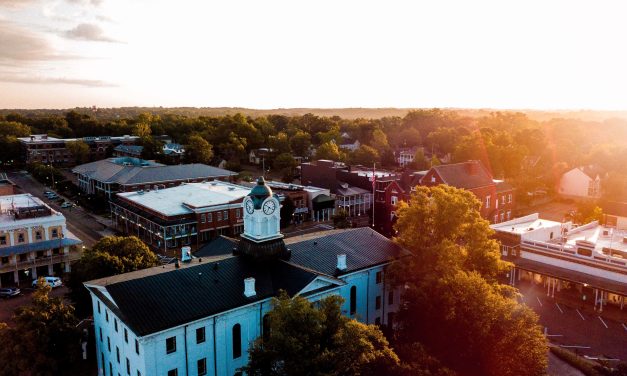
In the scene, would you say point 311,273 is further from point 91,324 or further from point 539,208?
point 539,208

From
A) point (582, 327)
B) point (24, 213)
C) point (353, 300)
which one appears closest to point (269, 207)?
point (353, 300)

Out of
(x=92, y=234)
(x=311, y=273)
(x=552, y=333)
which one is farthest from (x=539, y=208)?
(x=92, y=234)

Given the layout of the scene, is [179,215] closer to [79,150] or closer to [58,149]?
[79,150]

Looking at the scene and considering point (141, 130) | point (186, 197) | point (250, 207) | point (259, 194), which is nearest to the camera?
point (259, 194)

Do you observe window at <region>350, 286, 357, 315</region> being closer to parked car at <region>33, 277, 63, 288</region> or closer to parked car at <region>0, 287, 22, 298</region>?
parked car at <region>33, 277, 63, 288</region>

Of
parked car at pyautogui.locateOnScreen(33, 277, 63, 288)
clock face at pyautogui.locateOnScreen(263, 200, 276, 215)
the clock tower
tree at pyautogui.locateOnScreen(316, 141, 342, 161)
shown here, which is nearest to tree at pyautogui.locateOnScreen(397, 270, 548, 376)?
the clock tower
